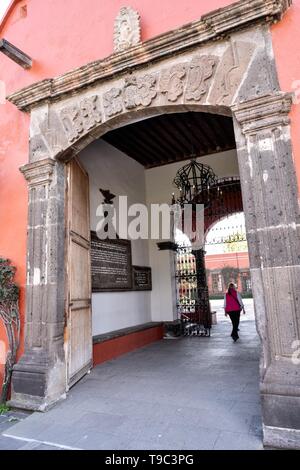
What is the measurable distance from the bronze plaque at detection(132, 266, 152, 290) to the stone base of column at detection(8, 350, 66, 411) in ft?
9.52

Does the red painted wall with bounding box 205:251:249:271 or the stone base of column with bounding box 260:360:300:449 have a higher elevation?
the red painted wall with bounding box 205:251:249:271

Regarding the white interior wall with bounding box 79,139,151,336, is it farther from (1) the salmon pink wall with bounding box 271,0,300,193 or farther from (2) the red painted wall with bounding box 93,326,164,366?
(1) the salmon pink wall with bounding box 271,0,300,193

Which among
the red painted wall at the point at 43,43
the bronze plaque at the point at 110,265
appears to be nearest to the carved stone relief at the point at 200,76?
the red painted wall at the point at 43,43

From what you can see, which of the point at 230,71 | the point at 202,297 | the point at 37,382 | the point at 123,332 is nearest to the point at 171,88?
the point at 230,71

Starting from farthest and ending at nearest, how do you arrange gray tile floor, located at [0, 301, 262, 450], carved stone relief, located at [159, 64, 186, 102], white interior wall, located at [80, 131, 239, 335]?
1. white interior wall, located at [80, 131, 239, 335]
2. carved stone relief, located at [159, 64, 186, 102]
3. gray tile floor, located at [0, 301, 262, 450]

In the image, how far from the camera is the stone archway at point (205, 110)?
2.28 m

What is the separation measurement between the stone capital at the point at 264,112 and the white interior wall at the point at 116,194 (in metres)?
3.08

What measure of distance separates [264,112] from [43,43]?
9.67ft

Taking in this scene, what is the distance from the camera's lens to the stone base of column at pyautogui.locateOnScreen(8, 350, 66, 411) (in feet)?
10.00

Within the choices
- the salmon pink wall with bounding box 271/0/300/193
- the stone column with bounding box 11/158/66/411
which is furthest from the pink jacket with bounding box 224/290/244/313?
the salmon pink wall with bounding box 271/0/300/193

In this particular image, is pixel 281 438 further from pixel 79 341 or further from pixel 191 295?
pixel 191 295

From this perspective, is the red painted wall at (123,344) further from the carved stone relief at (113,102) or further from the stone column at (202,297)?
the carved stone relief at (113,102)

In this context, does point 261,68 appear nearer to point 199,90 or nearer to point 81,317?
point 199,90
